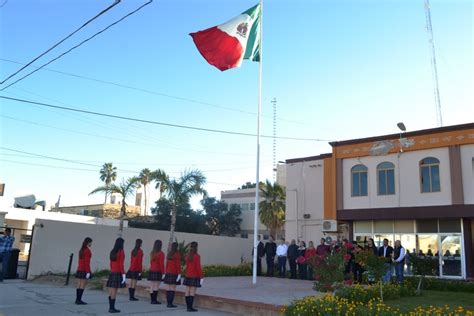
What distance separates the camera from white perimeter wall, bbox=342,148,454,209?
2250 cm

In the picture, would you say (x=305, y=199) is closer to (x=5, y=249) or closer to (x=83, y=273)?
(x=5, y=249)

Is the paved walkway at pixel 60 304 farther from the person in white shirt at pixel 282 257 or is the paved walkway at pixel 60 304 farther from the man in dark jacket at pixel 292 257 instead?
the person in white shirt at pixel 282 257

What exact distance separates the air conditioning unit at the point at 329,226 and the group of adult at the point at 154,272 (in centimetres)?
1504

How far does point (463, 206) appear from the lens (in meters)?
21.6

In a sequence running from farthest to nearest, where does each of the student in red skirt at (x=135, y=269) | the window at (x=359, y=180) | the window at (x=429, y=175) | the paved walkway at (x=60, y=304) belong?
the window at (x=359, y=180), the window at (x=429, y=175), the student in red skirt at (x=135, y=269), the paved walkway at (x=60, y=304)

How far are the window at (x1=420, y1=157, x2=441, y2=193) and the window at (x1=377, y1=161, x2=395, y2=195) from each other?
155 cm

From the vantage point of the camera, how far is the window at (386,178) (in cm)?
2436

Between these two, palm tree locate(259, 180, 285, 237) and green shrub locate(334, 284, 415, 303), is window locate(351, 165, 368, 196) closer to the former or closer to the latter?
green shrub locate(334, 284, 415, 303)

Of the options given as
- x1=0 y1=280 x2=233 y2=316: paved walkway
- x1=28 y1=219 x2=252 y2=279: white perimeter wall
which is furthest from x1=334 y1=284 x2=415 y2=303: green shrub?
x1=28 y1=219 x2=252 y2=279: white perimeter wall

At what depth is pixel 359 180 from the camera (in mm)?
25609

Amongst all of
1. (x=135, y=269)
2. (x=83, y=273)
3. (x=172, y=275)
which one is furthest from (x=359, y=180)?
(x=83, y=273)

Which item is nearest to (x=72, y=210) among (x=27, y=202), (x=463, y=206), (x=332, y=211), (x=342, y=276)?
(x=27, y=202)

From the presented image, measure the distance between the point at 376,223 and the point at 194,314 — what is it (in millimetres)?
16564

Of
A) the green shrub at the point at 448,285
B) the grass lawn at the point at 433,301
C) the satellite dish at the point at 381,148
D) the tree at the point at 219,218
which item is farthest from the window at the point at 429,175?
the tree at the point at 219,218
